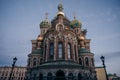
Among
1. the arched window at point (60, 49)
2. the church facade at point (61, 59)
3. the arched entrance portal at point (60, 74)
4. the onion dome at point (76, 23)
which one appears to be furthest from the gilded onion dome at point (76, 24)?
the arched entrance portal at point (60, 74)

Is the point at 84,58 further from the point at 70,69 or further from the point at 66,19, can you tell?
the point at 66,19

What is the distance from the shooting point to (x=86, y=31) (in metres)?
45.9

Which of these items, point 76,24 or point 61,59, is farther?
point 76,24

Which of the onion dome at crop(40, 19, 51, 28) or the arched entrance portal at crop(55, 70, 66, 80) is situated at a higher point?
the onion dome at crop(40, 19, 51, 28)

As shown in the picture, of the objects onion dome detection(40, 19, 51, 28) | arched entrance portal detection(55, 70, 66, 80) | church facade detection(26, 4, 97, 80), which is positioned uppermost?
onion dome detection(40, 19, 51, 28)

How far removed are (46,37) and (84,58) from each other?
12.1 metres

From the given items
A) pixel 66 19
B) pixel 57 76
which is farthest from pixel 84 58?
pixel 66 19

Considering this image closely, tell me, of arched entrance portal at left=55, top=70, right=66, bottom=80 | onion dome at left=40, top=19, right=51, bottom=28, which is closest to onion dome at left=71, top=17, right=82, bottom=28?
onion dome at left=40, top=19, right=51, bottom=28

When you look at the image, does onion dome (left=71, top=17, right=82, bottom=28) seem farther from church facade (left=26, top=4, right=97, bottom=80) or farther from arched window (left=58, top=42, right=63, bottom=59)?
arched window (left=58, top=42, right=63, bottom=59)

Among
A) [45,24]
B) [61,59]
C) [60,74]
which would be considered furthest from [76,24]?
[60,74]

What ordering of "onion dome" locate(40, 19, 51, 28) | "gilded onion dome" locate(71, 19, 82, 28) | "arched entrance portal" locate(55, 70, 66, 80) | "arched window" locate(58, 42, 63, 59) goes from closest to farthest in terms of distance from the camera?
"arched entrance portal" locate(55, 70, 66, 80) → "arched window" locate(58, 42, 63, 59) → "onion dome" locate(40, 19, 51, 28) → "gilded onion dome" locate(71, 19, 82, 28)

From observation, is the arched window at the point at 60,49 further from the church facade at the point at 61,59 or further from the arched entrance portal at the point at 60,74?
the arched entrance portal at the point at 60,74

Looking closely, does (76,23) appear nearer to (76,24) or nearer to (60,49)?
(76,24)

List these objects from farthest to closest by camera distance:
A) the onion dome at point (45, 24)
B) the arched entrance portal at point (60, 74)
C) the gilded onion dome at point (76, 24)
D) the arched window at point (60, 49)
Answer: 1. the gilded onion dome at point (76, 24)
2. the onion dome at point (45, 24)
3. the arched window at point (60, 49)
4. the arched entrance portal at point (60, 74)
